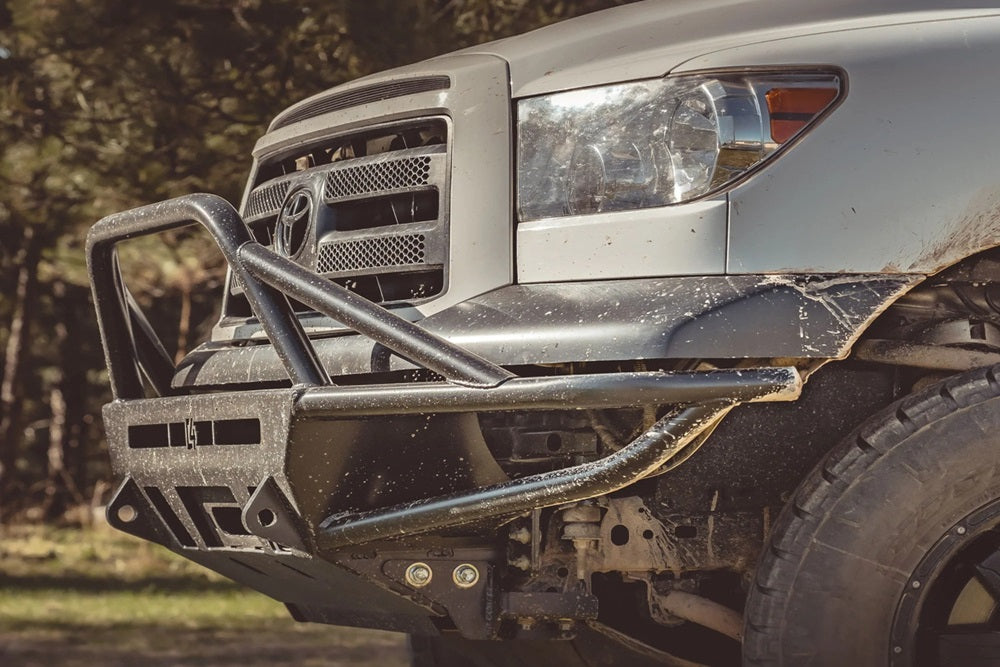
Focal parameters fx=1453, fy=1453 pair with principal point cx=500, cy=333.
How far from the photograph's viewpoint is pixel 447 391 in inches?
105

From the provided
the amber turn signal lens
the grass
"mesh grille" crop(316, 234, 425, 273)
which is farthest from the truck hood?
the grass

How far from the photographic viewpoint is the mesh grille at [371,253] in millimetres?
3141

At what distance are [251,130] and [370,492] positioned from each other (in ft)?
14.0

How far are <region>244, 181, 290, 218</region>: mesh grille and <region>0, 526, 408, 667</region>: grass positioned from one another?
2.79 meters

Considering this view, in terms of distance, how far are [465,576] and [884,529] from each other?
2.78 feet

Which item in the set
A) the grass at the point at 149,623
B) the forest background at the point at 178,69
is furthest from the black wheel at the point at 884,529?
the grass at the point at 149,623

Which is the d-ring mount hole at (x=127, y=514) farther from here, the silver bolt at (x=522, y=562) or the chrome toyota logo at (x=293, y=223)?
the silver bolt at (x=522, y=562)

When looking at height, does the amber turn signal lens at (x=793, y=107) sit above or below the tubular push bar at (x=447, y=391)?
above

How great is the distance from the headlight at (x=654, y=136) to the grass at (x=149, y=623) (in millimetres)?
3572

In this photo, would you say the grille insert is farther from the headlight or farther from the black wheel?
the black wheel

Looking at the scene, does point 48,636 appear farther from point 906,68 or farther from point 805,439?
point 906,68

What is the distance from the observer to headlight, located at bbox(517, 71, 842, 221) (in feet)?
8.99

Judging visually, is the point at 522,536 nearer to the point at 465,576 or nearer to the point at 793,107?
the point at 465,576

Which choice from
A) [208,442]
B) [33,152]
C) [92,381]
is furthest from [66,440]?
[208,442]
